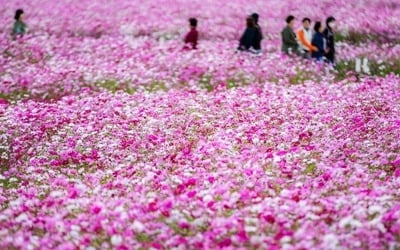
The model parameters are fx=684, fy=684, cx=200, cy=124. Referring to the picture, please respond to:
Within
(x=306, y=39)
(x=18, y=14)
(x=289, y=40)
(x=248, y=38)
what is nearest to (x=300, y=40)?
(x=306, y=39)

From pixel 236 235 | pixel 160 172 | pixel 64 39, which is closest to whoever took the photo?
pixel 236 235

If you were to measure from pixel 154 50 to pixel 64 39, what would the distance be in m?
3.27

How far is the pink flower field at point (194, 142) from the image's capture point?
6.40 m

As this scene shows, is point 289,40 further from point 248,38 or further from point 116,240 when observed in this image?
point 116,240

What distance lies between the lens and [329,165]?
852 centimetres

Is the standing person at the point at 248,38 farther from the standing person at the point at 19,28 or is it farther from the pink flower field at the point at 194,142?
the standing person at the point at 19,28

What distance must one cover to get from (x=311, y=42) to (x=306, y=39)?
0.64ft

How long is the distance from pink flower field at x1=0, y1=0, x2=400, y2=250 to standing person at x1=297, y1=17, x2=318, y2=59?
0.56 m

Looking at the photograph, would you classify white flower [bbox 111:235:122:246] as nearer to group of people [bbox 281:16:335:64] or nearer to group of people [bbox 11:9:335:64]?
group of people [bbox 11:9:335:64]

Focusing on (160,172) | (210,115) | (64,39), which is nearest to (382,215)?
(160,172)

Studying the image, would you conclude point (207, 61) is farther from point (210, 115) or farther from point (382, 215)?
point (382, 215)

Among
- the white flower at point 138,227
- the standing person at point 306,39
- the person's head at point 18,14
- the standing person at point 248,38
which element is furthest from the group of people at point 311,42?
the white flower at point 138,227

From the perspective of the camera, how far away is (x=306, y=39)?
1897 centimetres

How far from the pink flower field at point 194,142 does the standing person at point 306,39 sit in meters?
0.56
